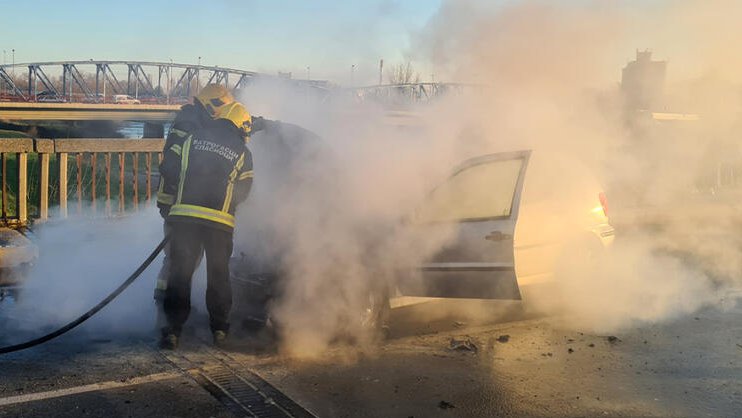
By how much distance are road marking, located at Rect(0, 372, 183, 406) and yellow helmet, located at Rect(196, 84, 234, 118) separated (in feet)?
6.08

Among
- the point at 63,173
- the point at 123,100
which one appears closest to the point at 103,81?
the point at 123,100

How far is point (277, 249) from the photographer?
539 cm

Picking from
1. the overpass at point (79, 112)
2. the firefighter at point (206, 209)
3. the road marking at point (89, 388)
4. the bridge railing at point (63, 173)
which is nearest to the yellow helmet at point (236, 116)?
the firefighter at point (206, 209)

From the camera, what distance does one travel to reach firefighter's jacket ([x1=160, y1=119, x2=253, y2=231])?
5.00 meters

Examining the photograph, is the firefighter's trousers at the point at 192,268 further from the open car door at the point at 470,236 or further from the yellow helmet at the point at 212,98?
the open car door at the point at 470,236

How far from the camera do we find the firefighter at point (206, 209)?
16.4 feet

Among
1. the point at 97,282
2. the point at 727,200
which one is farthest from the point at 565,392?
the point at 727,200

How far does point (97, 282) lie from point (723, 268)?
23.6 ft

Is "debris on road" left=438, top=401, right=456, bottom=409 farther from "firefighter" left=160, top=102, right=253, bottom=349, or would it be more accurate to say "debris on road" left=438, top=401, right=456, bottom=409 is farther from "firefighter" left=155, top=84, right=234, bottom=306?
"firefighter" left=155, top=84, right=234, bottom=306

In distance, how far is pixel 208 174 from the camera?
5.01 meters

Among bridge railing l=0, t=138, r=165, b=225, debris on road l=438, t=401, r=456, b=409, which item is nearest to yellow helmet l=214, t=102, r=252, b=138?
debris on road l=438, t=401, r=456, b=409

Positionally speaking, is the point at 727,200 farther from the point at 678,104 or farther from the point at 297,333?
the point at 297,333

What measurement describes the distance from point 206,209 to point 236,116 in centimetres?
72

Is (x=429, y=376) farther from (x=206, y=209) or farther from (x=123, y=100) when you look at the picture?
(x=123, y=100)
